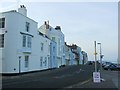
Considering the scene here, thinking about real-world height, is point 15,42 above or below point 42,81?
above

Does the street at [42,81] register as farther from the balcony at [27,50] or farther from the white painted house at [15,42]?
the balcony at [27,50]

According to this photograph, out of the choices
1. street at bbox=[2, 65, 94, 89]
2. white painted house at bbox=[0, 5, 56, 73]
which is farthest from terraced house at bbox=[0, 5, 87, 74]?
street at bbox=[2, 65, 94, 89]

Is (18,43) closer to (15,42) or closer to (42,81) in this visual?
(15,42)

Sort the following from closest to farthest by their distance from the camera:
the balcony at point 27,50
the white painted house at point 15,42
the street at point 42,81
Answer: the street at point 42,81, the white painted house at point 15,42, the balcony at point 27,50

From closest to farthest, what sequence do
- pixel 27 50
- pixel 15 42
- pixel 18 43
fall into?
pixel 15 42 → pixel 18 43 → pixel 27 50

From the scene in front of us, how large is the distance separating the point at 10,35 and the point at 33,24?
29.4ft

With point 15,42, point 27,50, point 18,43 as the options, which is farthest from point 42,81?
point 27,50

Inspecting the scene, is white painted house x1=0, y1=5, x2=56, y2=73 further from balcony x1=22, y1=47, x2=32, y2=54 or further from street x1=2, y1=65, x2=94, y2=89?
street x1=2, y1=65, x2=94, y2=89

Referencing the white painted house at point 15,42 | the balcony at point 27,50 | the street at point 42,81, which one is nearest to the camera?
the street at point 42,81

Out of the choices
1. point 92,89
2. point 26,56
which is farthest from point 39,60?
point 92,89

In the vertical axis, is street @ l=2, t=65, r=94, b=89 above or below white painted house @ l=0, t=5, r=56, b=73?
below

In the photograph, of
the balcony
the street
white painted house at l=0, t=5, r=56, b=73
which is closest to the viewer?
the street

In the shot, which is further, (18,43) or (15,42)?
(18,43)

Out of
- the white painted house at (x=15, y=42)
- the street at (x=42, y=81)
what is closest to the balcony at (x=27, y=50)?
the white painted house at (x=15, y=42)
